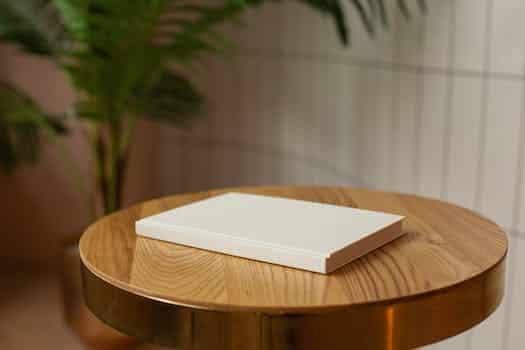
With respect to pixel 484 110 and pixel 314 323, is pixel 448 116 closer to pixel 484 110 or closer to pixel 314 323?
pixel 484 110

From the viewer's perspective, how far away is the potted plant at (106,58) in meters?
1.46

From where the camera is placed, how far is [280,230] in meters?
0.83

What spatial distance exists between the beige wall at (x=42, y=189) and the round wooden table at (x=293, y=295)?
1467mm

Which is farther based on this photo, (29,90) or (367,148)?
(29,90)

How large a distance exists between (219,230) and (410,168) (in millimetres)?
942

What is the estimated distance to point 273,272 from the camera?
745mm

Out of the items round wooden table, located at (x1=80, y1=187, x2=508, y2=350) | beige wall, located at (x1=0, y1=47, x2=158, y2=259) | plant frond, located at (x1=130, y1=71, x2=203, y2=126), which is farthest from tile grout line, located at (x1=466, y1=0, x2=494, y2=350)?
beige wall, located at (x1=0, y1=47, x2=158, y2=259)

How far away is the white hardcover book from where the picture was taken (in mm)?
756

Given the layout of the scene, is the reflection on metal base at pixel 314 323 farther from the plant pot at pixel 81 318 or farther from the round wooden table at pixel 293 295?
the plant pot at pixel 81 318

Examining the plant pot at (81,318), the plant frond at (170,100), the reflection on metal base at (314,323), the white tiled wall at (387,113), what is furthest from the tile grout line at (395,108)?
the reflection on metal base at (314,323)

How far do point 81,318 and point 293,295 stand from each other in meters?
1.24

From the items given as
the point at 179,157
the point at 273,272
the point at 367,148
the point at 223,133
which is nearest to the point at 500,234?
the point at 273,272

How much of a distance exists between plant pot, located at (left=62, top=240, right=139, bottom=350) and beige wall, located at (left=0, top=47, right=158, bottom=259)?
1.50 ft

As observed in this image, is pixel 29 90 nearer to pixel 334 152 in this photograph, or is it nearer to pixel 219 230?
pixel 334 152
